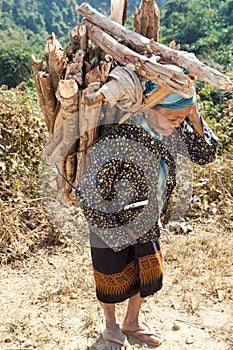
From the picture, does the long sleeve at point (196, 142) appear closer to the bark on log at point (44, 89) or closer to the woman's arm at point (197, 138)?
the woman's arm at point (197, 138)

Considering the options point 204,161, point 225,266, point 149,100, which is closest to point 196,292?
point 225,266

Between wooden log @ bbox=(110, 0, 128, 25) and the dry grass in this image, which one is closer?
wooden log @ bbox=(110, 0, 128, 25)

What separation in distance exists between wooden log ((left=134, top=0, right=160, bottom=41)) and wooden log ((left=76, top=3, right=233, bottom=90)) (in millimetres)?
156

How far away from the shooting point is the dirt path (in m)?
2.48

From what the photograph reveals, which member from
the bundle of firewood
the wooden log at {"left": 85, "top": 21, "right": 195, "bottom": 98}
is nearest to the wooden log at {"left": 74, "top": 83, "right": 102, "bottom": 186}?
the bundle of firewood

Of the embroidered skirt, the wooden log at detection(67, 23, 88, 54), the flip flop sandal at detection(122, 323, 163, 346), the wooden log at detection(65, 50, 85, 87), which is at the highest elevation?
the wooden log at detection(67, 23, 88, 54)

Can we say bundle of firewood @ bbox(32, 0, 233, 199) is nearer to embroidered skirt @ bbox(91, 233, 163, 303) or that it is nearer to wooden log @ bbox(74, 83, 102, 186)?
wooden log @ bbox(74, 83, 102, 186)

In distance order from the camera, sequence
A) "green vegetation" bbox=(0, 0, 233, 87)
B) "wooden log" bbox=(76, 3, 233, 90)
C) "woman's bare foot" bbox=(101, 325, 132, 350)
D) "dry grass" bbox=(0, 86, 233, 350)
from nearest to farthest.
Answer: "wooden log" bbox=(76, 3, 233, 90), "woman's bare foot" bbox=(101, 325, 132, 350), "dry grass" bbox=(0, 86, 233, 350), "green vegetation" bbox=(0, 0, 233, 87)

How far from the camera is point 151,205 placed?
6.87 feet

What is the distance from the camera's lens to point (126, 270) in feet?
7.38

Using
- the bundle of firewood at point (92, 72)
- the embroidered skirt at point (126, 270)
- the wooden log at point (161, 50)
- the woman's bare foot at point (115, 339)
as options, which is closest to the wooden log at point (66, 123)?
the bundle of firewood at point (92, 72)

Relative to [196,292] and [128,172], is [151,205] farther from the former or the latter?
[196,292]

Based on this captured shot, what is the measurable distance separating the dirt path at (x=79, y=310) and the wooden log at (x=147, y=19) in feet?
5.09

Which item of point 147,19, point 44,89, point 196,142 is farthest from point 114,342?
point 147,19
